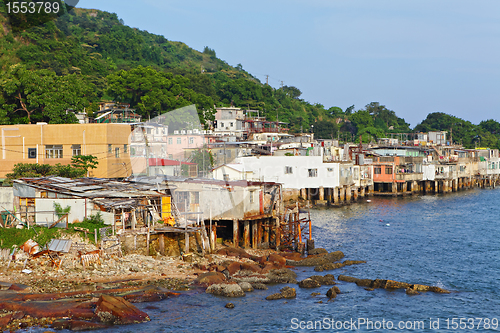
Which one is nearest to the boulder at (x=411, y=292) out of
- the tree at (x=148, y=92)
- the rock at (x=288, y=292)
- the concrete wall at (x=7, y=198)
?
the rock at (x=288, y=292)

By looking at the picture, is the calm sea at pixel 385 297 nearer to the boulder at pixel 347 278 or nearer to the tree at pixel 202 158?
the boulder at pixel 347 278

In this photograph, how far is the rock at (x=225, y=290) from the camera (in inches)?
1061

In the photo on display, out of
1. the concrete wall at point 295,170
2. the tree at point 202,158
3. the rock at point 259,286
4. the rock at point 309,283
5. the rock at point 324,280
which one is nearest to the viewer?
→ the rock at point 259,286

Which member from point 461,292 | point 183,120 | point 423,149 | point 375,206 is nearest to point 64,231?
point 461,292

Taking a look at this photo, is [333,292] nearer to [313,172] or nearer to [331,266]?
[331,266]

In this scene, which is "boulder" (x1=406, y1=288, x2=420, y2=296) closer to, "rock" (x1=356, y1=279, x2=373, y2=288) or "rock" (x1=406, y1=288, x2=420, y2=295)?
"rock" (x1=406, y1=288, x2=420, y2=295)

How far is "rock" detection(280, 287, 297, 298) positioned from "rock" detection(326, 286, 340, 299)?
194 centimetres

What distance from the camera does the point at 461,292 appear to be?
2975 cm

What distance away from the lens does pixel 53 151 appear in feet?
157

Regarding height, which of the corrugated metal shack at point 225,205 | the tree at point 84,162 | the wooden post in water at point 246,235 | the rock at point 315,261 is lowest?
the rock at point 315,261

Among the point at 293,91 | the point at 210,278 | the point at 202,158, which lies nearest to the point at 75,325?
the point at 210,278

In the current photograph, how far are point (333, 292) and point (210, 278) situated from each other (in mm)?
7051

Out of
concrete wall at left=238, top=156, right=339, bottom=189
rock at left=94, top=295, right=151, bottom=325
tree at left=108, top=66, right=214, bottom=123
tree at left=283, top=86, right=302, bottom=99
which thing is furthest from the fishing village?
tree at left=283, top=86, right=302, bottom=99

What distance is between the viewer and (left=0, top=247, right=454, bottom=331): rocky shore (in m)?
22.3
